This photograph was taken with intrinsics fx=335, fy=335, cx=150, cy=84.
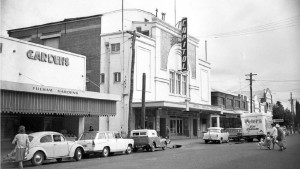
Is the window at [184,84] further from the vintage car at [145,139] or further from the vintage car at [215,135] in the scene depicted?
the vintage car at [145,139]

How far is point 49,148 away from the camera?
16844 millimetres

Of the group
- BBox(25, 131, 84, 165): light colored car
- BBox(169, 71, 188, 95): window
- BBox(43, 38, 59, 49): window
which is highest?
BBox(43, 38, 59, 49): window

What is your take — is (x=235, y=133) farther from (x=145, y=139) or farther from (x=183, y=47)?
(x=145, y=139)

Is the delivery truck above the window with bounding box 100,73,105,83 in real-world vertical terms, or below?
below

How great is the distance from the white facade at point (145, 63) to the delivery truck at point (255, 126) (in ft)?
21.4

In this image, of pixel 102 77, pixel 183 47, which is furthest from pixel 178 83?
pixel 102 77

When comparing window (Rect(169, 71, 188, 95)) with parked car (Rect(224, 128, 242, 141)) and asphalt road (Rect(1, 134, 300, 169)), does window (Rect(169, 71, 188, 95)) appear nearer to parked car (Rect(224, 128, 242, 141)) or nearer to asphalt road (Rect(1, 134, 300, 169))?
parked car (Rect(224, 128, 242, 141))

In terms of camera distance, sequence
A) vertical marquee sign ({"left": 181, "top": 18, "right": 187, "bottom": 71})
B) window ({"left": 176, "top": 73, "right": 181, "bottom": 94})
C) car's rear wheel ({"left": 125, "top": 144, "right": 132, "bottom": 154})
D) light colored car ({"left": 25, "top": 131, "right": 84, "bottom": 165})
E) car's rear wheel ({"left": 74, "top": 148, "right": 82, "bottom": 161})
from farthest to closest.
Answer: window ({"left": 176, "top": 73, "right": 181, "bottom": 94}) → vertical marquee sign ({"left": 181, "top": 18, "right": 187, "bottom": 71}) → car's rear wheel ({"left": 125, "top": 144, "right": 132, "bottom": 154}) → car's rear wheel ({"left": 74, "top": 148, "right": 82, "bottom": 161}) → light colored car ({"left": 25, "top": 131, "right": 84, "bottom": 165})

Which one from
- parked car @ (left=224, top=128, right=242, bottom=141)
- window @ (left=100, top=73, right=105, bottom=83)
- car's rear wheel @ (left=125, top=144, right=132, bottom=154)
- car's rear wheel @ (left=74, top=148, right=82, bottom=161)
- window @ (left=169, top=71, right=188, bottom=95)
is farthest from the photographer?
window @ (left=169, top=71, right=188, bottom=95)

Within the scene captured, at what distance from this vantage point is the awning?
19.0 meters

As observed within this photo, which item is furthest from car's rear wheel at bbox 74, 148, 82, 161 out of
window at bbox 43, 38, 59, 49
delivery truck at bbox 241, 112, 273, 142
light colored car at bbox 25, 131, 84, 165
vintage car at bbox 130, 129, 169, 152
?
window at bbox 43, 38, 59, 49

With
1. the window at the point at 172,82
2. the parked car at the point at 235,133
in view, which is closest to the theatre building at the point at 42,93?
the window at the point at 172,82

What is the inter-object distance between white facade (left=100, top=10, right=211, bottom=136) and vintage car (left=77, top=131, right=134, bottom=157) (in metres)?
10.9

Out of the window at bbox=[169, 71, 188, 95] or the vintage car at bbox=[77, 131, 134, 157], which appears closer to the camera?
the vintage car at bbox=[77, 131, 134, 157]
